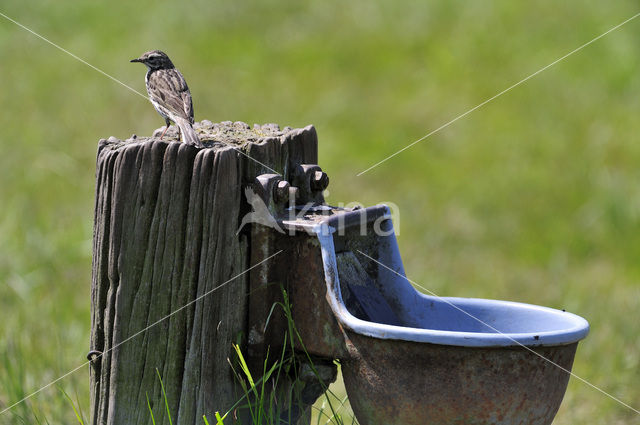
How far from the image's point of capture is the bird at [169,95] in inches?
119

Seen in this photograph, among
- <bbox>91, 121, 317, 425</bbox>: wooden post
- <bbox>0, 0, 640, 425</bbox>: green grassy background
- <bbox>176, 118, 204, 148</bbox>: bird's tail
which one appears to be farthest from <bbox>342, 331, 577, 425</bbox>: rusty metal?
<bbox>0, 0, 640, 425</bbox>: green grassy background

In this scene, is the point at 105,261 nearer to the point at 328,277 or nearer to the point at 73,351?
the point at 328,277

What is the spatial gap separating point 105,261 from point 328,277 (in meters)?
0.80

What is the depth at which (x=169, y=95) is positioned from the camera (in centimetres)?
318

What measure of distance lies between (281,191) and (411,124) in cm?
767

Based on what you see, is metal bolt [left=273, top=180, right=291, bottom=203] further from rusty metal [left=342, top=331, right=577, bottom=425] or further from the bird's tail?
rusty metal [left=342, top=331, right=577, bottom=425]

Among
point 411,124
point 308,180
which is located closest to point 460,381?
point 308,180

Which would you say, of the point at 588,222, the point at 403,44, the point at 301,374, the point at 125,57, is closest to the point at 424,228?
the point at 588,222

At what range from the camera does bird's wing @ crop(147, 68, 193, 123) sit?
3.09 metres

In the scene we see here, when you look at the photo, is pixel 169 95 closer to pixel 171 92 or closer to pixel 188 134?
pixel 171 92

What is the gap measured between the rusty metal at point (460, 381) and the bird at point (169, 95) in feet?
3.25

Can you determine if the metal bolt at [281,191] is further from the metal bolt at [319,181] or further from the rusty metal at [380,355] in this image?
the metal bolt at [319,181]

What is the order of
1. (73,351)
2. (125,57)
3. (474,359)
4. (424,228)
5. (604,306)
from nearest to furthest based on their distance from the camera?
(474,359)
(73,351)
(604,306)
(424,228)
(125,57)

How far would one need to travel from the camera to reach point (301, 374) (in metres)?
2.95
